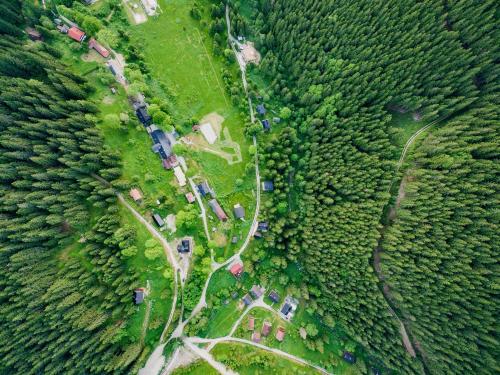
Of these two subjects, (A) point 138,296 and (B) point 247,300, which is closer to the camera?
(A) point 138,296

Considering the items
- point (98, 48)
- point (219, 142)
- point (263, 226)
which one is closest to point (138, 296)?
point (263, 226)

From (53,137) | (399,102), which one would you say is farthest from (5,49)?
(399,102)

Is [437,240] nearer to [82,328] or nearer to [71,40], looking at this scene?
[82,328]

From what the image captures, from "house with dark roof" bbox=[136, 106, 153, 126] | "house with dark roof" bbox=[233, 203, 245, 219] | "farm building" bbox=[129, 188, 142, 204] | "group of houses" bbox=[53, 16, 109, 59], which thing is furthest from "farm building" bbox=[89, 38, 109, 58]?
"house with dark roof" bbox=[233, 203, 245, 219]

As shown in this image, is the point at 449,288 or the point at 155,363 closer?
the point at 449,288

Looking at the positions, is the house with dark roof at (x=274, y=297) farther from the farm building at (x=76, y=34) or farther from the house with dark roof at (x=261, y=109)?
the farm building at (x=76, y=34)

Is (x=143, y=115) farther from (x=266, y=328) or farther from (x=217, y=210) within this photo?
(x=266, y=328)
